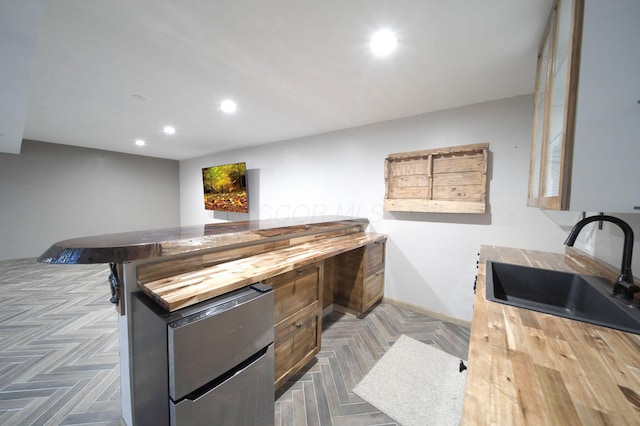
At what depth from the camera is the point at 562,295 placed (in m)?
1.40

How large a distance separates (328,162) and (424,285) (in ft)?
7.07

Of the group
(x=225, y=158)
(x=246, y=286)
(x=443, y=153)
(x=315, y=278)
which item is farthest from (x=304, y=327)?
(x=225, y=158)

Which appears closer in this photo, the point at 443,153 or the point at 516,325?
the point at 516,325

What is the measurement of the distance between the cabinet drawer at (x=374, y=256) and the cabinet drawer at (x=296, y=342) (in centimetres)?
94

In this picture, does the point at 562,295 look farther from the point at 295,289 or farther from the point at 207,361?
the point at 207,361

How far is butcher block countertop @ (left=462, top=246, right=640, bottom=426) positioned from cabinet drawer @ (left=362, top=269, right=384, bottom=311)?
1.76 metres

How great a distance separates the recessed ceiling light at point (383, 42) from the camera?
1.47m

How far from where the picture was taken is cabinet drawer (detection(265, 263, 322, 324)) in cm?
156

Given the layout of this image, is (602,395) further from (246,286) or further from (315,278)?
(315,278)

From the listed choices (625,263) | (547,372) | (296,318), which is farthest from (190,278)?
(625,263)

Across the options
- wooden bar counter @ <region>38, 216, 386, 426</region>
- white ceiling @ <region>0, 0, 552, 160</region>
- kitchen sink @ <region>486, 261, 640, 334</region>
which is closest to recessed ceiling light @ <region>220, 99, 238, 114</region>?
white ceiling @ <region>0, 0, 552, 160</region>

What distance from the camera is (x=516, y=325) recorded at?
0.87 metres

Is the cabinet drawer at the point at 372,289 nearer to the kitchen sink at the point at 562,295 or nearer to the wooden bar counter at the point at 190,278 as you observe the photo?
the wooden bar counter at the point at 190,278

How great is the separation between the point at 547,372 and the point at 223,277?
51.6 inches
